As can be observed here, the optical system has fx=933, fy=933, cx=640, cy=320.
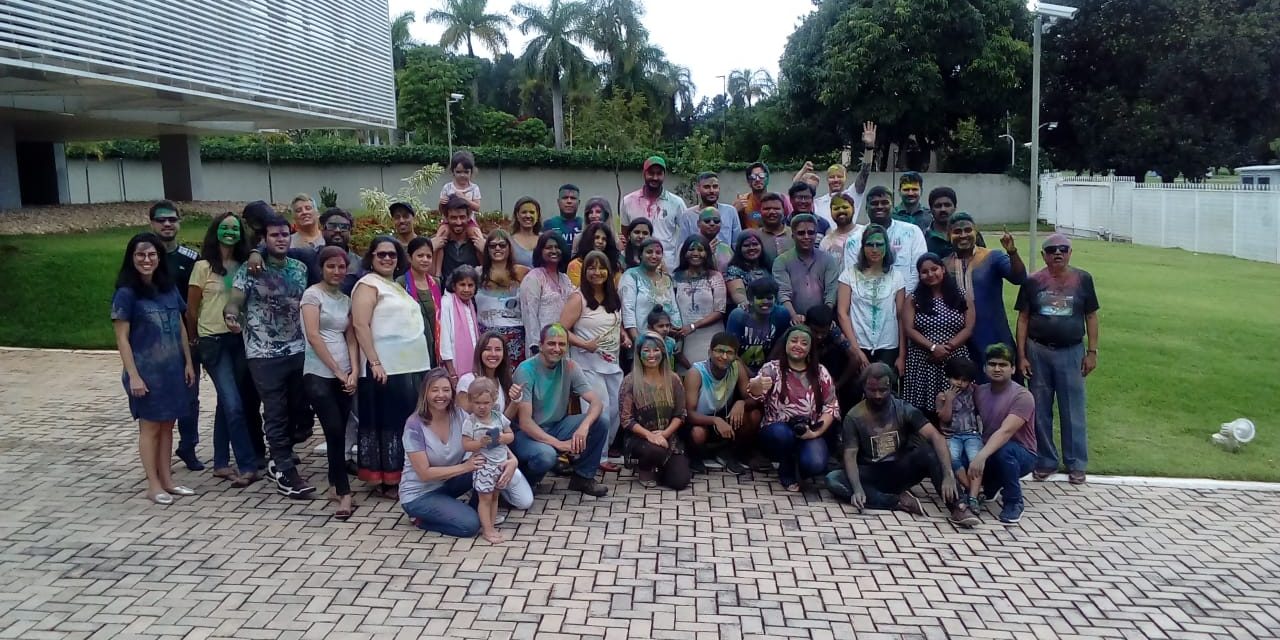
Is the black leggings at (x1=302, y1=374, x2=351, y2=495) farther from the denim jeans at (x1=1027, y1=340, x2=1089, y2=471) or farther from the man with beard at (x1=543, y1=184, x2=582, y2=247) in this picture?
the denim jeans at (x1=1027, y1=340, x2=1089, y2=471)

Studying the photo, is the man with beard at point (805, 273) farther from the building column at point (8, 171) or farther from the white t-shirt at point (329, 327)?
the building column at point (8, 171)

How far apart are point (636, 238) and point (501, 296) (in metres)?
1.17

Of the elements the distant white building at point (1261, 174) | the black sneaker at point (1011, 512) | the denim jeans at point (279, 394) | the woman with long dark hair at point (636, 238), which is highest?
the distant white building at point (1261, 174)

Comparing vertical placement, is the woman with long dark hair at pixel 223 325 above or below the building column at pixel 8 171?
below

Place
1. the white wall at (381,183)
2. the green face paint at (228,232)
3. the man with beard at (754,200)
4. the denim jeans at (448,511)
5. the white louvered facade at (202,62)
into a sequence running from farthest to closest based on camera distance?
the white wall at (381,183), the white louvered facade at (202,62), the man with beard at (754,200), the green face paint at (228,232), the denim jeans at (448,511)

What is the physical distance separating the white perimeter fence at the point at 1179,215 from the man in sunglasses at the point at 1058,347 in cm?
1664

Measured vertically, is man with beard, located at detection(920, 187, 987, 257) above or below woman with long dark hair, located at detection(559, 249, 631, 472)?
above

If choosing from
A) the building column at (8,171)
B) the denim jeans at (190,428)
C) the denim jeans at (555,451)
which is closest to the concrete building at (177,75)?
the building column at (8,171)

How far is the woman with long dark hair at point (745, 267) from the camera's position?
→ 678cm

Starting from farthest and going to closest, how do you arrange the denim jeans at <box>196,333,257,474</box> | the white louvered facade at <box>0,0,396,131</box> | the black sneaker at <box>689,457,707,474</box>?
the white louvered facade at <box>0,0,396,131</box> → the black sneaker at <box>689,457,707,474</box> → the denim jeans at <box>196,333,257,474</box>

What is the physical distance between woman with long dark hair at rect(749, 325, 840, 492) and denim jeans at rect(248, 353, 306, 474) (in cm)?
295

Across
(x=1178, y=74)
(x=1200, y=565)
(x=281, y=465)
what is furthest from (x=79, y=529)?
(x=1178, y=74)

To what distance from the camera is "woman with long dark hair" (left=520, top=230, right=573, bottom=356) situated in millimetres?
6281

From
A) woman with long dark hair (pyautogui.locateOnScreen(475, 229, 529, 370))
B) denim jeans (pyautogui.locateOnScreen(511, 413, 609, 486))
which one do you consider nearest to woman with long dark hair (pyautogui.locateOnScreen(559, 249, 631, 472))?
denim jeans (pyautogui.locateOnScreen(511, 413, 609, 486))
